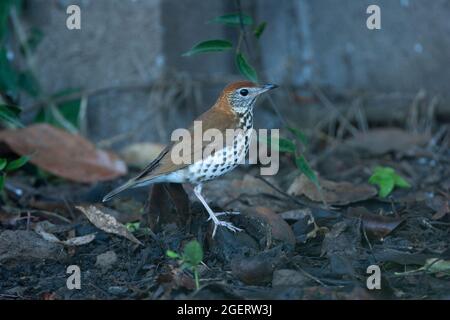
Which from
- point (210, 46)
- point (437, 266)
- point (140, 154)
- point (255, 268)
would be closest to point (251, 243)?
point (255, 268)

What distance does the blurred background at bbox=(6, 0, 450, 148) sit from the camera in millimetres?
6848

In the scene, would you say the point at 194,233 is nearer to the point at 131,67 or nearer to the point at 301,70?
the point at 131,67

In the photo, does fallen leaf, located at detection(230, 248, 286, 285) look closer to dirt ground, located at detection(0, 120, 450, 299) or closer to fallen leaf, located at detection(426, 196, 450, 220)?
dirt ground, located at detection(0, 120, 450, 299)

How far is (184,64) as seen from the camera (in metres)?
7.10

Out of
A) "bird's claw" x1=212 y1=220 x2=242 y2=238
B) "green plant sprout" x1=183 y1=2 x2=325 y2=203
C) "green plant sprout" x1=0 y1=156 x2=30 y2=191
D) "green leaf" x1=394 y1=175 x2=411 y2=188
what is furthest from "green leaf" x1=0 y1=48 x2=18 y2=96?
"green leaf" x1=394 y1=175 x2=411 y2=188

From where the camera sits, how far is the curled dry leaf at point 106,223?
456 centimetres

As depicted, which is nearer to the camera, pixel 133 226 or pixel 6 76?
pixel 133 226

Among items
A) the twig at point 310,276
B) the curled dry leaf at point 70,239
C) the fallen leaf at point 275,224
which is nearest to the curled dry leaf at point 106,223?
the curled dry leaf at point 70,239

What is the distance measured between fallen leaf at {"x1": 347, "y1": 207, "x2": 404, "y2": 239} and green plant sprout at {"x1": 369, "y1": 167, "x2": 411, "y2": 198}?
2.28ft

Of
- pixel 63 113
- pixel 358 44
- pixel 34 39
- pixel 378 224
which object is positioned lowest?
pixel 378 224

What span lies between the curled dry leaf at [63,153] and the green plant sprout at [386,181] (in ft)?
6.76

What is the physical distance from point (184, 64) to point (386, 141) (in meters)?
2.02

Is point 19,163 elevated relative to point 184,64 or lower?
lower

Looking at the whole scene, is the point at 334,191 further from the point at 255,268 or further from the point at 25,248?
the point at 25,248
